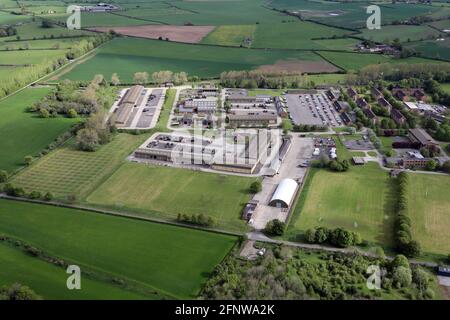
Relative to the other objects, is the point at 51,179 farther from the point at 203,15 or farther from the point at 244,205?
the point at 203,15

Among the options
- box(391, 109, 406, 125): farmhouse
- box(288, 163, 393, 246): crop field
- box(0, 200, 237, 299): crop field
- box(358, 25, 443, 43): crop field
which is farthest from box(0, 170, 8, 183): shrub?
box(358, 25, 443, 43): crop field

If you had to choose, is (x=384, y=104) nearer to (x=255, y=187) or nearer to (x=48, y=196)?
(x=255, y=187)

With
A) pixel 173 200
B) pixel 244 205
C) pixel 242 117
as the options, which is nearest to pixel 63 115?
pixel 242 117

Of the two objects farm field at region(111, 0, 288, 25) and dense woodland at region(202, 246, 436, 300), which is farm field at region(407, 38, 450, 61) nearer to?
farm field at region(111, 0, 288, 25)

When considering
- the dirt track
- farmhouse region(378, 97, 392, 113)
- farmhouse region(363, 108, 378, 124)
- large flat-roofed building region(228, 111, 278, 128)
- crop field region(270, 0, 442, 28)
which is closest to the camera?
farmhouse region(363, 108, 378, 124)

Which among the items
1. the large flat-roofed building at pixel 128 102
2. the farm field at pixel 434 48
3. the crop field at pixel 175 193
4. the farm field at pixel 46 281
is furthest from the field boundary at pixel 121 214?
the farm field at pixel 434 48

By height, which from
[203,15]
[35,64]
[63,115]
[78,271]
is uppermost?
[203,15]

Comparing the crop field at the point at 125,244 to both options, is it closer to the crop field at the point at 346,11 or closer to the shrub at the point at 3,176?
the shrub at the point at 3,176
